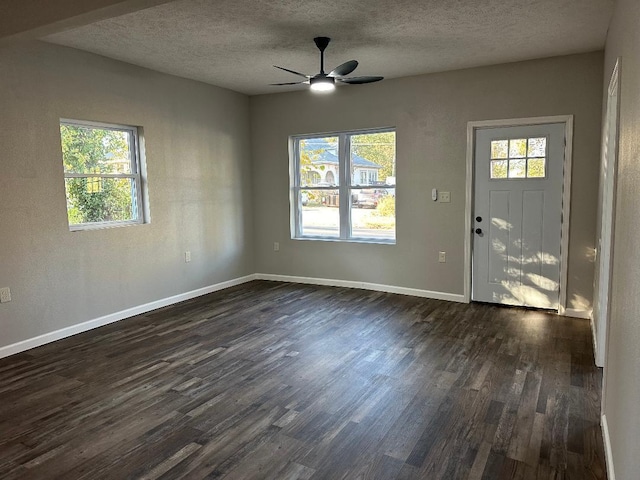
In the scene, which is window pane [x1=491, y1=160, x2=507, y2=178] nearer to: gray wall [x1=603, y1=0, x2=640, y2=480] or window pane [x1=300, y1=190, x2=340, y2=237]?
window pane [x1=300, y1=190, x2=340, y2=237]

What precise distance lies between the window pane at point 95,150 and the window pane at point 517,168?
4.07 meters

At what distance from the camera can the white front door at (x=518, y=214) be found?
183 inches

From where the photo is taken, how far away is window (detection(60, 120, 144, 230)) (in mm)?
4246

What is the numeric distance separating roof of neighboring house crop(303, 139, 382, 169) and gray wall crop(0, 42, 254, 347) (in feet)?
3.09

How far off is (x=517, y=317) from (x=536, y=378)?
59.5 inches

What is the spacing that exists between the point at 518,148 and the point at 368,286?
2404mm

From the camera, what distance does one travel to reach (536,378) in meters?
3.18

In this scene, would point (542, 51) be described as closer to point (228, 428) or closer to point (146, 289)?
point (228, 428)

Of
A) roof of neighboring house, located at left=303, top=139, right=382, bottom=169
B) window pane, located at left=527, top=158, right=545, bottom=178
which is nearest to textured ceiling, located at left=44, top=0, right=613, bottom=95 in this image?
window pane, located at left=527, top=158, right=545, bottom=178

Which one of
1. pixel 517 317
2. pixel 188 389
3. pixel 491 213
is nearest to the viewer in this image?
pixel 188 389

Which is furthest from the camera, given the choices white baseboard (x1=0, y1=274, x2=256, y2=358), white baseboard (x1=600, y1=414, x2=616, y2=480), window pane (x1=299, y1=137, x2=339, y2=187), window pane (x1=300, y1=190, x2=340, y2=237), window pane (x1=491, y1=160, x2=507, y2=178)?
window pane (x1=300, y1=190, x2=340, y2=237)

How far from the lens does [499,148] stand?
4859mm

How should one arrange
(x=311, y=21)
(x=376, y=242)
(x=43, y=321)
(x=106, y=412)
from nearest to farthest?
(x=106, y=412) < (x=311, y=21) < (x=43, y=321) < (x=376, y=242)

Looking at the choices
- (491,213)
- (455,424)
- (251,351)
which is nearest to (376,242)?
(491,213)
